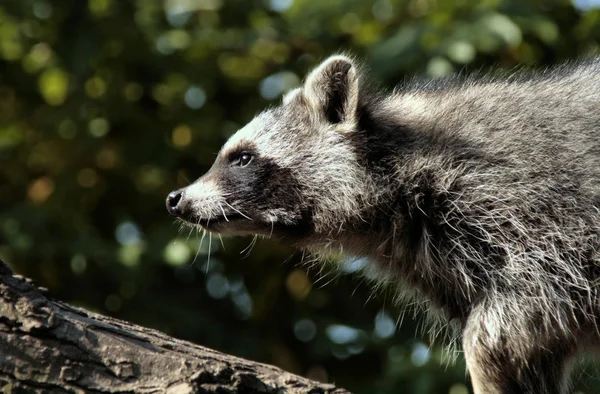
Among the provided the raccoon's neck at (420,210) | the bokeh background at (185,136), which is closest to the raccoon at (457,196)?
the raccoon's neck at (420,210)

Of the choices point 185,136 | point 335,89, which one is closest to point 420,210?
point 335,89

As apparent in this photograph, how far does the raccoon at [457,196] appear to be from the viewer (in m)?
5.38

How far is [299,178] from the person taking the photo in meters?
6.27

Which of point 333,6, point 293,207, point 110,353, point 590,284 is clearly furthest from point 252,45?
point 110,353

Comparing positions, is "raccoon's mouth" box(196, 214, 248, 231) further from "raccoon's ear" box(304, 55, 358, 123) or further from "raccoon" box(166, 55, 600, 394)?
"raccoon's ear" box(304, 55, 358, 123)

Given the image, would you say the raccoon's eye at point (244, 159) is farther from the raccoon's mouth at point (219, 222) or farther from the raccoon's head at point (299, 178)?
the raccoon's mouth at point (219, 222)

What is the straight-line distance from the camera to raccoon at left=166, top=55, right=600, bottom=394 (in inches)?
212

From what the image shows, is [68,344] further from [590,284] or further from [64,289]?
[64,289]

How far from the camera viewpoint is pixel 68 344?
13.4 feet

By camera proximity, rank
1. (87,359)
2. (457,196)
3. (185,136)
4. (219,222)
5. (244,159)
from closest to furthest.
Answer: (87,359), (457,196), (219,222), (244,159), (185,136)

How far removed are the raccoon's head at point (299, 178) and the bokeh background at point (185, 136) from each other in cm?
142

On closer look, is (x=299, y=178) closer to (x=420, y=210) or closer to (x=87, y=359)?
→ (x=420, y=210)

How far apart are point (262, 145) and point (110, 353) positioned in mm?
2579

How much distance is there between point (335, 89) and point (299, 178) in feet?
2.16
